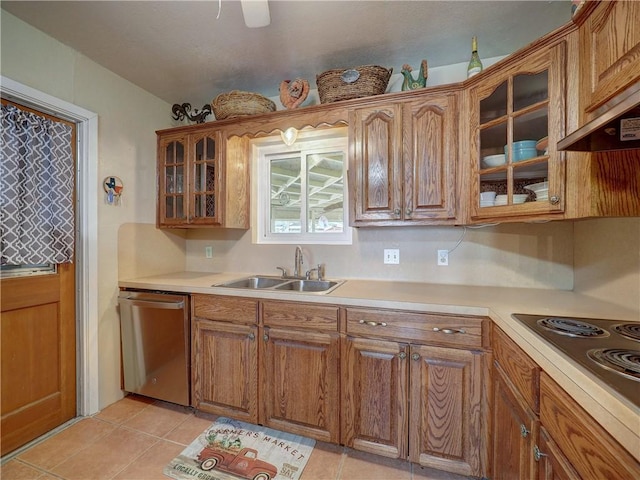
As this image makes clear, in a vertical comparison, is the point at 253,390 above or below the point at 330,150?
below

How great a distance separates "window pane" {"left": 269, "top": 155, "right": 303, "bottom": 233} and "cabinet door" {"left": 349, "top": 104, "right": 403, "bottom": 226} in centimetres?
73

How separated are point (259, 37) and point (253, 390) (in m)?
2.20

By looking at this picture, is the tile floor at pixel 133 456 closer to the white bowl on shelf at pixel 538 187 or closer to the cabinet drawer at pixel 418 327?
the cabinet drawer at pixel 418 327

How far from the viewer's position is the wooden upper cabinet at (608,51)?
0.84 m

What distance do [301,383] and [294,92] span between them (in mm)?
1934

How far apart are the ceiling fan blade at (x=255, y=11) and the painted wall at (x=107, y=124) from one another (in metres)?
1.37

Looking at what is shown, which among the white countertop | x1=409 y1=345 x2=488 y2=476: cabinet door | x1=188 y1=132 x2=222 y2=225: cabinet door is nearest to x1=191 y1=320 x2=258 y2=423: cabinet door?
the white countertop

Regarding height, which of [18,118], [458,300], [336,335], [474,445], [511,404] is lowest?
[474,445]

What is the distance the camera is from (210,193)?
2188 mm

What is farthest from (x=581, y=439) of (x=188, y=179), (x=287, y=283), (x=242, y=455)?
(x=188, y=179)

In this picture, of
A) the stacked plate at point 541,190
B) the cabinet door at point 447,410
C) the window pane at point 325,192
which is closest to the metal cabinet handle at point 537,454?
the cabinet door at point 447,410

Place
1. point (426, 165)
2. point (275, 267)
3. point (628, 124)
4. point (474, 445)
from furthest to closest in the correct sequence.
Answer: point (275, 267), point (426, 165), point (474, 445), point (628, 124)

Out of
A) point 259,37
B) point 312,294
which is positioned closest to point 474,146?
point 312,294

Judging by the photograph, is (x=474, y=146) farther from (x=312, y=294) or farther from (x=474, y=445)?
(x=474, y=445)
